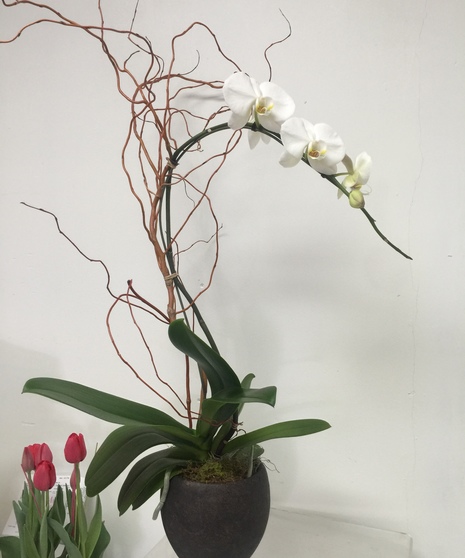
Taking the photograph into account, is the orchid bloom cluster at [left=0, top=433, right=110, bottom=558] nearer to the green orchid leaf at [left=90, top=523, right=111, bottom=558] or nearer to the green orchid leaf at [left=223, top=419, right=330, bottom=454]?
the green orchid leaf at [left=90, top=523, right=111, bottom=558]

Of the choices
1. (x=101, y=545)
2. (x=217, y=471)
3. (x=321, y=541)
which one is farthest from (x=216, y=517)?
(x=101, y=545)

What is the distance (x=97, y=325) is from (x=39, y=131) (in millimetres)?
443

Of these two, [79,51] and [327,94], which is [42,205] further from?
[327,94]

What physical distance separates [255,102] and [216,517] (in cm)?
61

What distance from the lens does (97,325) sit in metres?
1.29

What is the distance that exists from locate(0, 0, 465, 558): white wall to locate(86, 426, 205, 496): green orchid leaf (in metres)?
0.35

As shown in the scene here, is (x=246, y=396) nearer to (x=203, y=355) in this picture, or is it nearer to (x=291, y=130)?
(x=203, y=355)

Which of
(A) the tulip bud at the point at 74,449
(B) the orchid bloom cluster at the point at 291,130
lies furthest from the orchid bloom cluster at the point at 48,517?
(B) the orchid bloom cluster at the point at 291,130

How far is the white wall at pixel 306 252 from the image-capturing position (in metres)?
1.07

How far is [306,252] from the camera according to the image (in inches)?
45.1

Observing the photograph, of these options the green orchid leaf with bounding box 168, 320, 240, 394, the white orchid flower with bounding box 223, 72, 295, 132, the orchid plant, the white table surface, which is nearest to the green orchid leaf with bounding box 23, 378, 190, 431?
the orchid plant

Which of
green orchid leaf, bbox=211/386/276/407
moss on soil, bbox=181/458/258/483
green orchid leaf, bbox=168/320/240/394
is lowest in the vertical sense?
moss on soil, bbox=181/458/258/483

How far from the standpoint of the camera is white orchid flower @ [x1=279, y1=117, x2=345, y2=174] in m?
0.80

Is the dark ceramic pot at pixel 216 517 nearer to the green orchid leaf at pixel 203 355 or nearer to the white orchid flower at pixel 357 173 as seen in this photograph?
the green orchid leaf at pixel 203 355
